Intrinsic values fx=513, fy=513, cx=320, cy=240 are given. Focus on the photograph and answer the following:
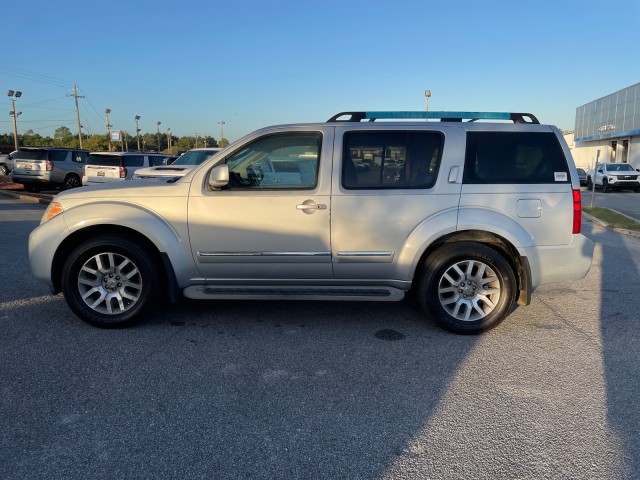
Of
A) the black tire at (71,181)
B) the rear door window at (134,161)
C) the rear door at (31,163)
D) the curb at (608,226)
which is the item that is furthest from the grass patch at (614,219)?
the rear door at (31,163)

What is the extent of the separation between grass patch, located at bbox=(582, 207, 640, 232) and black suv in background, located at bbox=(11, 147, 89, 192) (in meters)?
17.8

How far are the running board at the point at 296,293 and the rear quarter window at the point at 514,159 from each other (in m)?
1.29

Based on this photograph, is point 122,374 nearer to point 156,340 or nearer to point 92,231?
point 156,340

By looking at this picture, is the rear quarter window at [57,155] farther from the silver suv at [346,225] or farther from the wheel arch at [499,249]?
the wheel arch at [499,249]

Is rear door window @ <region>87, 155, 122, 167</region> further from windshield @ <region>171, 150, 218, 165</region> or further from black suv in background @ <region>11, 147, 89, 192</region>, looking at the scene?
windshield @ <region>171, 150, 218, 165</region>

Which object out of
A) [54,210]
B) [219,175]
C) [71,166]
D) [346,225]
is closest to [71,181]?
[71,166]

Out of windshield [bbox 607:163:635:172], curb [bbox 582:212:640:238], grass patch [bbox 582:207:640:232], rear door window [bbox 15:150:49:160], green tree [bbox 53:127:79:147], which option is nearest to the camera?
curb [bbox 582:212:640:238]

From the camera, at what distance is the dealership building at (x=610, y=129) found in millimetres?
37938

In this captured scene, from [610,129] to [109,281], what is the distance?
4622cm

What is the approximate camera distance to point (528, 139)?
15.7 feet

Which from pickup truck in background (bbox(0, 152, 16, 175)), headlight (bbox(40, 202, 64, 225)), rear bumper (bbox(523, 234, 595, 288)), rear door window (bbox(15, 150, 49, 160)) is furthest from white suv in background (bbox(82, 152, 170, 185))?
pickup truck in background (bbox(0, 152, 16, 175))

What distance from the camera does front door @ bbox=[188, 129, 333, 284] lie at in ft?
15.4

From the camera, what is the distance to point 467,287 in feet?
15.7

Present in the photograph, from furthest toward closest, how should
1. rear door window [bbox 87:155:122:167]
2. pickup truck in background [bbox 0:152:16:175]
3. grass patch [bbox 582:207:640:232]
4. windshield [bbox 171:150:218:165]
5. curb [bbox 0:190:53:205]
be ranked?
pickup truck in background [bbox 0:152:16:175], rear door window [bbox 87:155:122:167], curb [bbox 0:190:53:205], windshield [bbox 171:150:218:165], grass patch [bbox 582:207:640:232]
